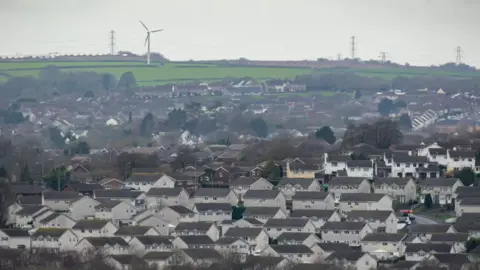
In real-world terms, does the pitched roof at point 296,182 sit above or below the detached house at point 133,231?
above

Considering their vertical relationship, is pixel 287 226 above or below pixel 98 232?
above

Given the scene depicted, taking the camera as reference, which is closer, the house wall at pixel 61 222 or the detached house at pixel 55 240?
the detached house at pixel 55 240

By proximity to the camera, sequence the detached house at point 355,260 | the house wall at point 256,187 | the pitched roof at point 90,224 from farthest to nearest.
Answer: the house wall at point 256,187 → the pitched roof at point 90,224 → the detached house at point 355,260

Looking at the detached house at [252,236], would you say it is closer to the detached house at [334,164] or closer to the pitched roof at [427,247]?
the pitched roof at [427,247]

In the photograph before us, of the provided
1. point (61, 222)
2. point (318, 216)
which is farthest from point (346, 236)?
point (61, 222)

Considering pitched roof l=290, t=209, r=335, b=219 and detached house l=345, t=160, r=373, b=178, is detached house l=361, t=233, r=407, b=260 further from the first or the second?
detached house l=345, t=160, r=373, b=178

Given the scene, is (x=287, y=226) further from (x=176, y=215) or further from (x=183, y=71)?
(x=183, y=71)

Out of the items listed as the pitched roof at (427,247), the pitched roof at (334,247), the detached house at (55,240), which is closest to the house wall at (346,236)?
the pitched roof at (334,247)
